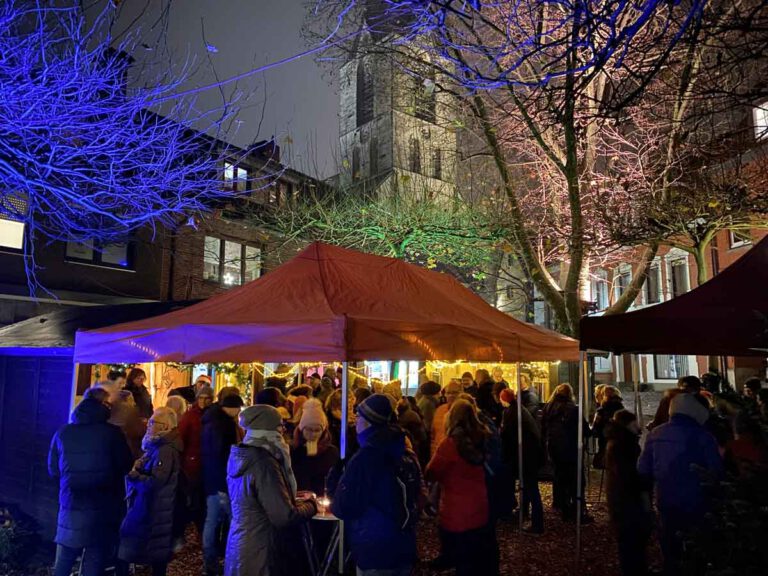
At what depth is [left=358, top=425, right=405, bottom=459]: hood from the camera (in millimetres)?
3643

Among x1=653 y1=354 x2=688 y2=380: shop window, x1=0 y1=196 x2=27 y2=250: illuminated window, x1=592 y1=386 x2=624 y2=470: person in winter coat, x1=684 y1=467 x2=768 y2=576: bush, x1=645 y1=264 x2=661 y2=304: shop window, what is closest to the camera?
x1=684 y1=467 x2=768 y2=576: bush

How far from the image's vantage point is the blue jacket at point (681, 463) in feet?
15.2

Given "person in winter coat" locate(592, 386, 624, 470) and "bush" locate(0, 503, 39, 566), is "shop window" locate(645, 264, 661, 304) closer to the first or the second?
"person in winter coat" locate(592, 386, 624, 470)

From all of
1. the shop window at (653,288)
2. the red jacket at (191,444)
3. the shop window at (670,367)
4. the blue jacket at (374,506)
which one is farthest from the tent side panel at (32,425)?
the shop window at (653,288)

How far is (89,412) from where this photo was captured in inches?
186

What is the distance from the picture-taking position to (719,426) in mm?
6215

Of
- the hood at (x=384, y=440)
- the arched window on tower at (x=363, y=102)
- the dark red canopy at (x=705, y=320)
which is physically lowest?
the hood at (x=384, y=440)

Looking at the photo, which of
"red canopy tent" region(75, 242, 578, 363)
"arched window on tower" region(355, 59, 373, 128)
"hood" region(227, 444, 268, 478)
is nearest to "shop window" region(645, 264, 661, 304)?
"red canopy tent" region(75, 242, 578, 363)

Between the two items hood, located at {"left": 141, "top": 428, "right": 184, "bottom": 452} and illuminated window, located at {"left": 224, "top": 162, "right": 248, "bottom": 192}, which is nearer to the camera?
hood, located at {"left": 141, "top": 428, "right": 184, "bottom": 452}

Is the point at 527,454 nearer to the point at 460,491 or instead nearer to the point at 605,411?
the point at 605,411

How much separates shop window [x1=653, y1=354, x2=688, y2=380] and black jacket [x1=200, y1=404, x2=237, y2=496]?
22.4 meters

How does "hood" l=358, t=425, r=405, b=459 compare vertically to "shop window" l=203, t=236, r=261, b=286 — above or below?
below

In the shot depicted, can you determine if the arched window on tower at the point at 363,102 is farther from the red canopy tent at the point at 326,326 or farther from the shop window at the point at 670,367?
the red canopy tent at the point at 326,326

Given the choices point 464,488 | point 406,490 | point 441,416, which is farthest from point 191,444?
point 406,490
